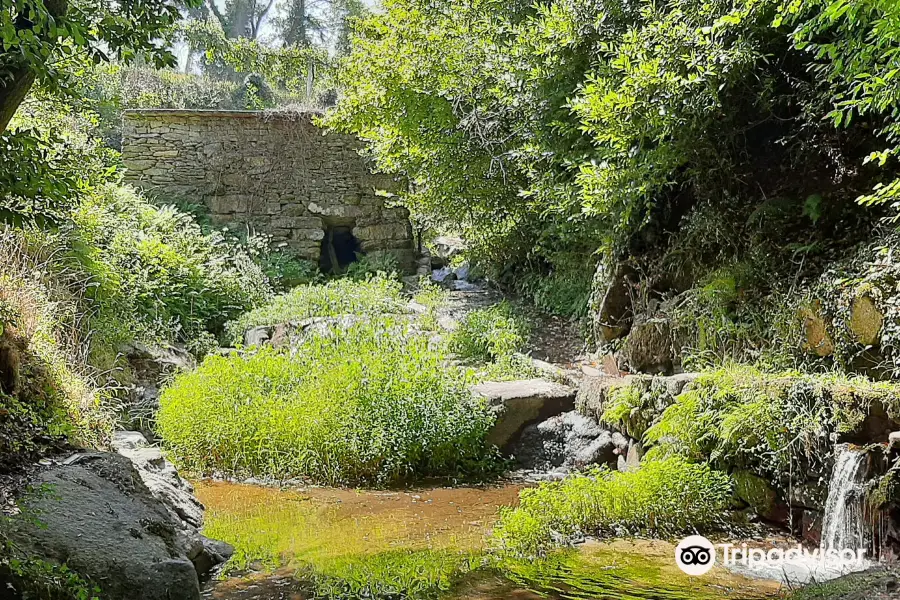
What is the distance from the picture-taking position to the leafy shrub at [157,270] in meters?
8.34

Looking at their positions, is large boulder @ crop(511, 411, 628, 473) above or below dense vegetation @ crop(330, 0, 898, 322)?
below

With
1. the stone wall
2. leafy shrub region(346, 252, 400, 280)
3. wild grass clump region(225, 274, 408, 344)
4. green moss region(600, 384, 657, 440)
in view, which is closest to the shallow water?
green moss region(600, 384, 657, 440)

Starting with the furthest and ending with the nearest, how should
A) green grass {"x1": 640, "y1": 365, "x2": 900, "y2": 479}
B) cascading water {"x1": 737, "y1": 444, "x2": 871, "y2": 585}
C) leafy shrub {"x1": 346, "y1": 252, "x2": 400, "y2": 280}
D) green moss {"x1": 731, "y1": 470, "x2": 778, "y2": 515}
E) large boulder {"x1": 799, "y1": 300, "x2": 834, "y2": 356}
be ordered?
leafy shrub {"x1": 346, "y1": 252, "x2": 400, "y2": 280}, large boulder {"x1": 799, "y1": 300, "x2": 834, "y2": 356}, green moss {"x1": 731, "y1": 470, "x2": 778, "y2": 515}, green grass {"x1": 640, "y1": 365, "x2": 900, "y2": 479}, cascading water {"x1": 737, "y1": 444, "x2": 871, "y2": 585}

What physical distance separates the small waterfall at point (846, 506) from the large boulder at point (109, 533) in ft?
11.7

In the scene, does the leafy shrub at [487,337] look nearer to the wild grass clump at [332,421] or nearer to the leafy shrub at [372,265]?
the wild grass clump at [332,421]

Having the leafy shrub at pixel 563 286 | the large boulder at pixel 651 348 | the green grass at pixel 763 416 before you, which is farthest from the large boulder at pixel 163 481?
the leafy shrub at pixel 563 286

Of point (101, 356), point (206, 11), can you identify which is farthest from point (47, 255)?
point (206, 11)

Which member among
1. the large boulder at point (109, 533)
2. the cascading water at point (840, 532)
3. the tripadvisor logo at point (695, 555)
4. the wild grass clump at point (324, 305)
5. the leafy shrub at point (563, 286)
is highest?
the leafy shrub at point (563, 286)

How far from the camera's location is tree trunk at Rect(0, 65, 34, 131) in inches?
121

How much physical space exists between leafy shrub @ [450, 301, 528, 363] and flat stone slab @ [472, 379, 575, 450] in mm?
1282

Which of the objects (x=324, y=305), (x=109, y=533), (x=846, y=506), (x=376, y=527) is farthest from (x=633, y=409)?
(x=324, y=305)

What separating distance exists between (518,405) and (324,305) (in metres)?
4.71

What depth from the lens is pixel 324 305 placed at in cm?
1059

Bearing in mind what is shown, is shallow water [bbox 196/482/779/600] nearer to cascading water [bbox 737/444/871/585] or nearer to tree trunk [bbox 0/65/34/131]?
Answer: cascading water [bbox 737/444/871/585]
